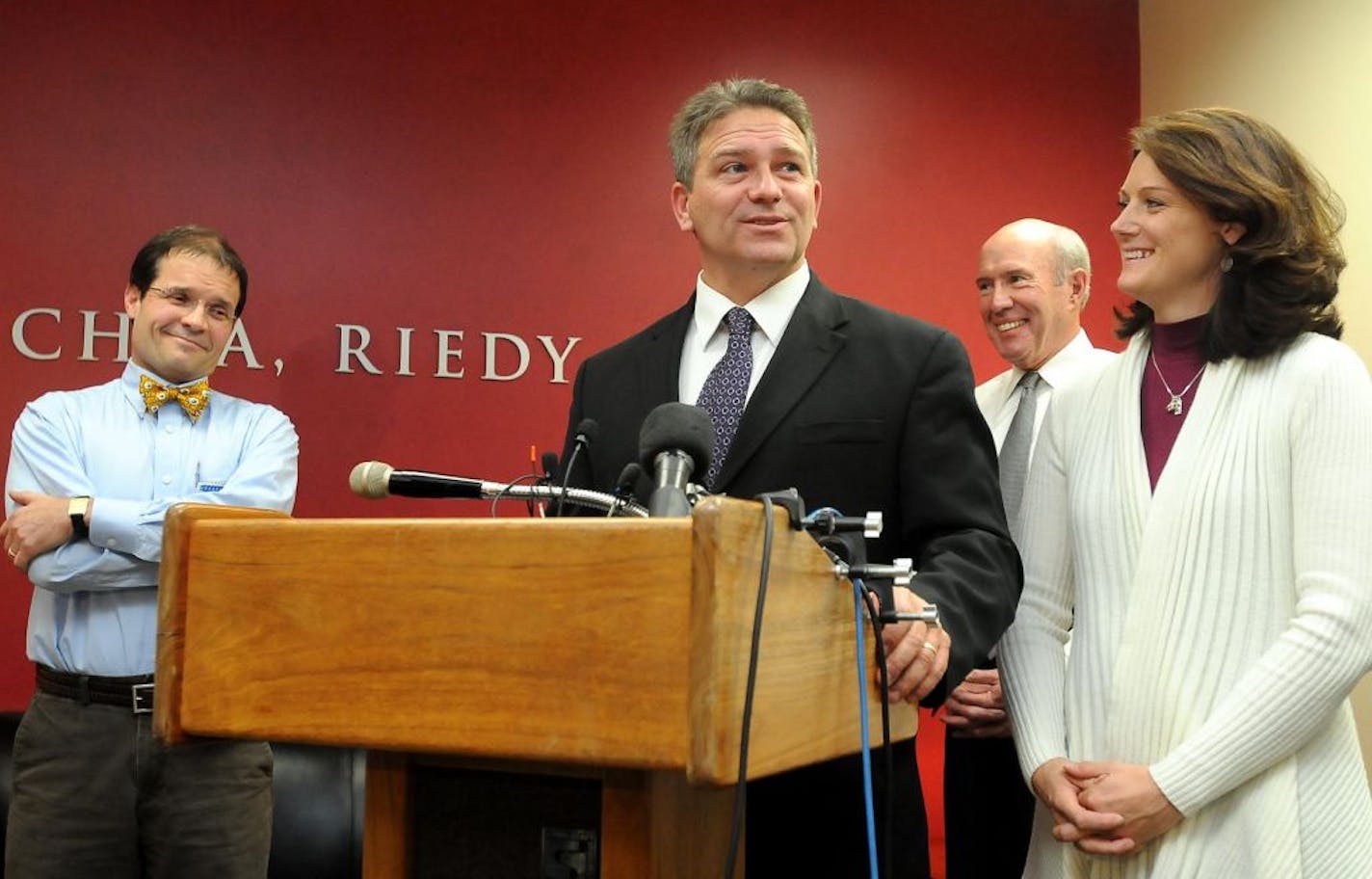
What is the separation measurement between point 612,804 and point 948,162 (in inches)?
150

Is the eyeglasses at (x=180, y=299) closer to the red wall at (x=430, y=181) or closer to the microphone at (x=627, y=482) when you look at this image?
the red wall at (x=430, y=181)

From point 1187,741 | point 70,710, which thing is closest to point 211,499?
point 70,710

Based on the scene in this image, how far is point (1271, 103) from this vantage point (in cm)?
445

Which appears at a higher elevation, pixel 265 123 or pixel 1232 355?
pixel 265 123

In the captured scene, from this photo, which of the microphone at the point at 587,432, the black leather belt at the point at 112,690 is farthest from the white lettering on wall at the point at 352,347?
the microphone at the point at 587,432

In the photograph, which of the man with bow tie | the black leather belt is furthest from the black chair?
the black leather belt

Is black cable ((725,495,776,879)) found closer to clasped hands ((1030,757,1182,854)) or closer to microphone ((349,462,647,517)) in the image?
microphone ((349,462,647,517))

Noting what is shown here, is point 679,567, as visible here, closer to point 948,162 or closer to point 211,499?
point 211,499

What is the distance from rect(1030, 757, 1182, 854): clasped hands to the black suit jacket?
0.91 ft

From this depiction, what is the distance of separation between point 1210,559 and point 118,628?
6.58 ft

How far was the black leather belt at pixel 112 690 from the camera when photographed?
260 cm

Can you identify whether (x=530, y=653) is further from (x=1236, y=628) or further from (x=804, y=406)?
(x=1236, y=628)

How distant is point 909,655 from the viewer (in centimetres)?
143

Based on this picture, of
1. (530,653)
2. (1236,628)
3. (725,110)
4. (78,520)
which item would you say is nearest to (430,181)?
(78,520)
